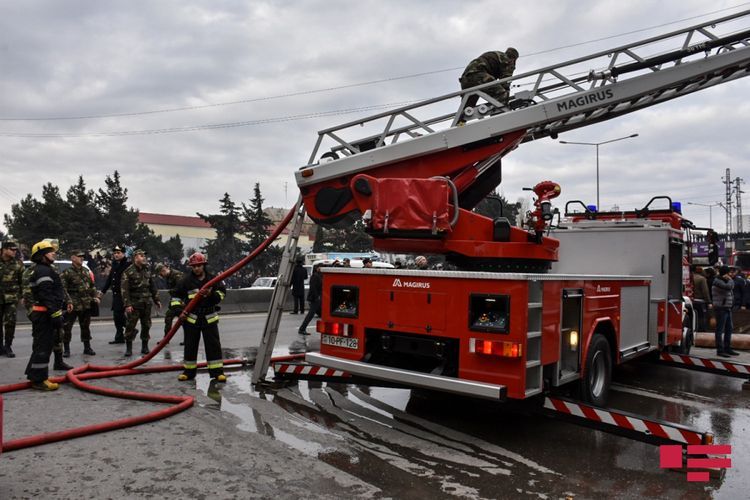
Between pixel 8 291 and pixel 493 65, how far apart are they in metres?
8.00

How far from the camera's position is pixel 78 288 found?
940 cm

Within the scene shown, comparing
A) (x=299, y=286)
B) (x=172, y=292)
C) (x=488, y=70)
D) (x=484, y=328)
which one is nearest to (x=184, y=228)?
(x=299, y=286)

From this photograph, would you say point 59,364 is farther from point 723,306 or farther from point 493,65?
point 723,306

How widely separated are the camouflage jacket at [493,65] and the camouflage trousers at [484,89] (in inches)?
2.3

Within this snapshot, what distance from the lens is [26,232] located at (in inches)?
1827

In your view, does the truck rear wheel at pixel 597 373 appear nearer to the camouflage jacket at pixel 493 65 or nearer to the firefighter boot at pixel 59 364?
the camouflage jacket at pixel 493 65

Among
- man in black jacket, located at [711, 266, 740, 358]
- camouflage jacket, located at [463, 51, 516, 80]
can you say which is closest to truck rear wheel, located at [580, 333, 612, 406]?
camouflage jacket, located at [463, 51, 516, 80]

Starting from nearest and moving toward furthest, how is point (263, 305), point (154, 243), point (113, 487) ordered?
1. point (113, 487)
2. point (263, 305)
3. point (154, 243)

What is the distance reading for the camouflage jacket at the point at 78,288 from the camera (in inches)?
368

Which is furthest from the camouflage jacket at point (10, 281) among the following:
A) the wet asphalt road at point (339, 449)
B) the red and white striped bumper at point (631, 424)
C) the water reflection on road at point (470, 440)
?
the red and white striped bumper at point (631, 424)

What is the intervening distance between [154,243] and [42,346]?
44.5 metres

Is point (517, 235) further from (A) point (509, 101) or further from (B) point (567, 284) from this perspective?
(A) point (509, 101)

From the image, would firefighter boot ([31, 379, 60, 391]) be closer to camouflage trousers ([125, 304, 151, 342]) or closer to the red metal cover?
camouflage trousers ([125, 304, 151, 342])

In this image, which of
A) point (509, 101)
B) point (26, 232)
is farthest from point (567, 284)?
point (26, 232)
